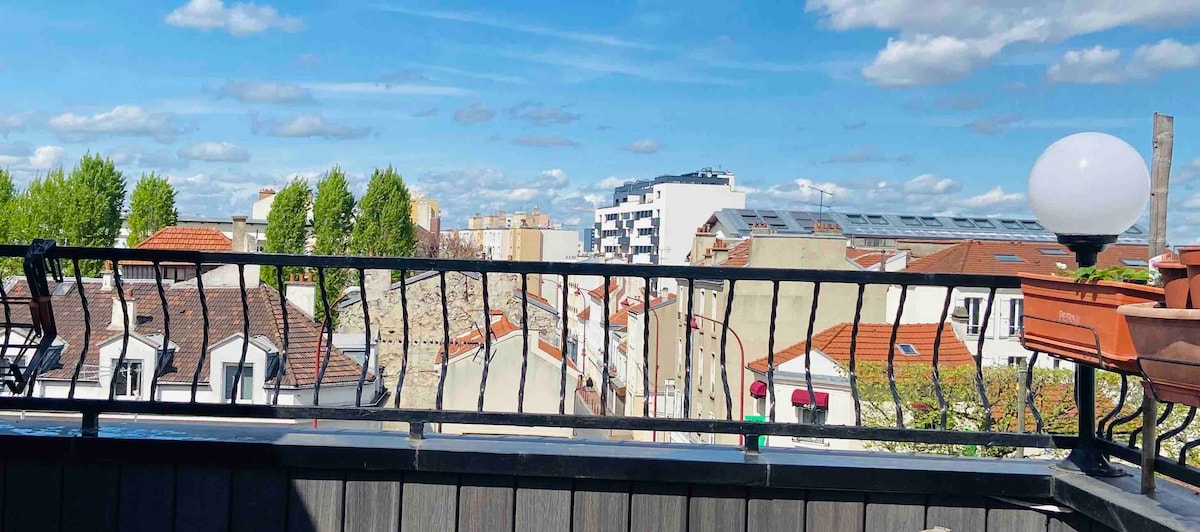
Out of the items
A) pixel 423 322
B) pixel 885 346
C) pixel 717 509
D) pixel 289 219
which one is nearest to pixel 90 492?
pixel 717 509

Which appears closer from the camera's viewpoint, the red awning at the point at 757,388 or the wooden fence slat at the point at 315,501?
the wooden fence slat at the point at 315,501

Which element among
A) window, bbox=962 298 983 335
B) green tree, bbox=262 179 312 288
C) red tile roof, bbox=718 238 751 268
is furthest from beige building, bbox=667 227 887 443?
green tree, bbox=262 179 312 288

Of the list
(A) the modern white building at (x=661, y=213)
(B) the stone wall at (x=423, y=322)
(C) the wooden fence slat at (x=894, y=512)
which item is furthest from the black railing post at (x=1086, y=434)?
(A) the modern white building at (x=661, y=213)

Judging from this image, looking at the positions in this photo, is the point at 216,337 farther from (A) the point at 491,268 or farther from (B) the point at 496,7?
(B) the point at 496,7

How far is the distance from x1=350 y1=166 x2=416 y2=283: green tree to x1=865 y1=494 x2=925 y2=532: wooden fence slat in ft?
196

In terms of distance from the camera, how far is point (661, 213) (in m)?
87.4

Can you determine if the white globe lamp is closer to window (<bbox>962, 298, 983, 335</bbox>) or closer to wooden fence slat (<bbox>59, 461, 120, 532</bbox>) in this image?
wooden fence slat (<bbox>59, 461, 120, 532</bbox>)

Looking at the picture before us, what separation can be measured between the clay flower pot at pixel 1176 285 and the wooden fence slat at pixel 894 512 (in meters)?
1.01

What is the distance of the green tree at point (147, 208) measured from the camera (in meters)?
59.3

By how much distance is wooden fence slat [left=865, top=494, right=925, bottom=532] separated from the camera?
A: 3.00 meters

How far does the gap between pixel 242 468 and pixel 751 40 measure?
8514cm

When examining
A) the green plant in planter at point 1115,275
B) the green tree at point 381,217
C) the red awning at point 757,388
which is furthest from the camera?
the green tree at point 381,217

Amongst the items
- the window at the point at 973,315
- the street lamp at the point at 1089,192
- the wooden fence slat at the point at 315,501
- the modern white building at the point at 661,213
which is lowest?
the window at the point at 973,315

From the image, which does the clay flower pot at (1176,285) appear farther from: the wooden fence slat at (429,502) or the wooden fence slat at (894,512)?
the wooden fence slat at (429,502)
